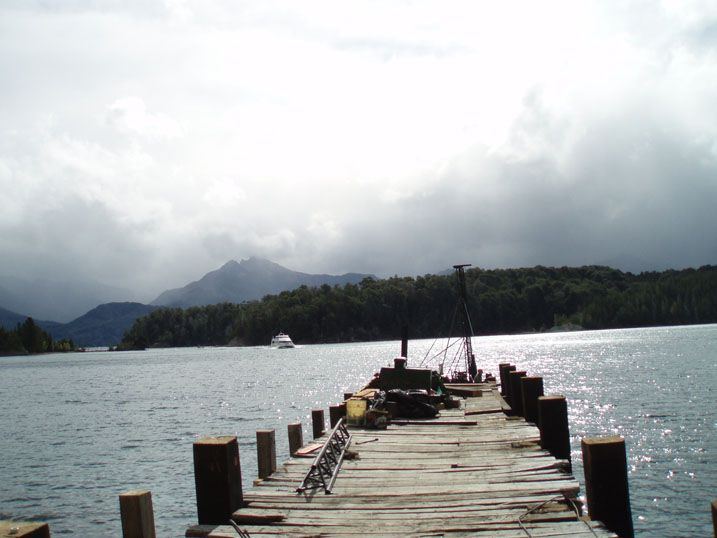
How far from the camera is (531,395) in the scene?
53.0ft

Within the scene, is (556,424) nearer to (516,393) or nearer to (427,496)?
(427,496)

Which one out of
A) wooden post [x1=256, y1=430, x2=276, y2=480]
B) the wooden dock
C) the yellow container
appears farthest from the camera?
the yellow container

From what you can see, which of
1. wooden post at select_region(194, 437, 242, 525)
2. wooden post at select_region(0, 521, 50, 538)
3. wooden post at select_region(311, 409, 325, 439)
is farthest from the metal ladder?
wooden post at select_region(311, 409, 325, 439)

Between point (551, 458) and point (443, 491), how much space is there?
2.60m

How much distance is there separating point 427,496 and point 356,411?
21.4 ft

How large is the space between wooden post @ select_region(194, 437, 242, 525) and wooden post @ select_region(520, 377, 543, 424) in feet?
31.8

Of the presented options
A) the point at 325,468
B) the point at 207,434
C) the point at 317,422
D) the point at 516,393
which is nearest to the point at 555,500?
the point at 325,468

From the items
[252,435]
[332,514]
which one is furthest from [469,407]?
[252,435]

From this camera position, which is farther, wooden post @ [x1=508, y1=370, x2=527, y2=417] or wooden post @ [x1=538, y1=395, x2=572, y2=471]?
wooden post @ [x1=508, y1=370, x2=527, y2=417]

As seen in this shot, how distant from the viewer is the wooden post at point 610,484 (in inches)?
307

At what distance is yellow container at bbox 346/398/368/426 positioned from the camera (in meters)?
15.7

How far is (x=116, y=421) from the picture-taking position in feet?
148

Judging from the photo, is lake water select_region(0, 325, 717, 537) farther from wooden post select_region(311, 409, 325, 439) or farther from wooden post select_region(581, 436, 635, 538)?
wooden post select_region(581, 436, 635, 538)

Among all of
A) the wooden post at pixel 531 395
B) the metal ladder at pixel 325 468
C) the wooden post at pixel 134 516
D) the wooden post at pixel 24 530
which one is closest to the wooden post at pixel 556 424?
the metal ladder at pixel 325 468
